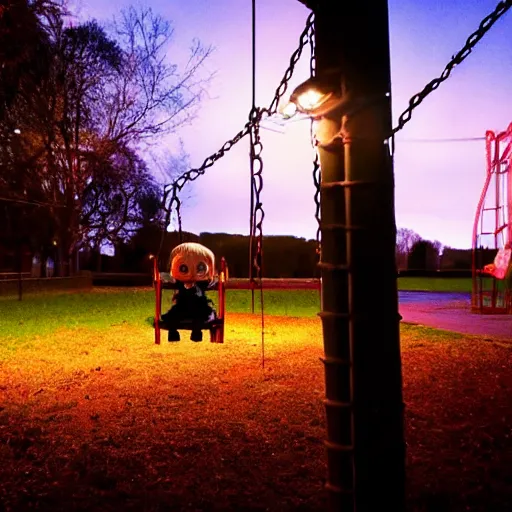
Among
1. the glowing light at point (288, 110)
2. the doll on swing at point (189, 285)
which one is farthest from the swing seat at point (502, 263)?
the glowing light at point (288, 110)

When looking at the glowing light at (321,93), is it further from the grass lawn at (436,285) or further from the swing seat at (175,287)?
the grass lawn at (436,285)

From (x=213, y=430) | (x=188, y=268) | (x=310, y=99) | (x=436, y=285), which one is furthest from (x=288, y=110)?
(x=436, y=285)

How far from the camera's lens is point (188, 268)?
26.1 feet

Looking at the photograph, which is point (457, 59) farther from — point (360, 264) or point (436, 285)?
point (436, 285)

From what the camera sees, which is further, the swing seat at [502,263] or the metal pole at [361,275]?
the swing seat at [502,263]

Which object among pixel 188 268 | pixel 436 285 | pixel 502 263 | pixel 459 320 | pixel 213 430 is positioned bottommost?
pixel 213 430

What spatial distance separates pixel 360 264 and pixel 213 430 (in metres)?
3.18

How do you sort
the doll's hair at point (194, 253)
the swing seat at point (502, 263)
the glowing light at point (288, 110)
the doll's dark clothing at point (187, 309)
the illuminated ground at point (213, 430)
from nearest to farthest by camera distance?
the glowing light at point (288, 110), the illuminated ground at point (213, 430), the doll's dark clothing at point (187, 309), the doll's hair at point (194, 253), the swing seat at point (502, 263)

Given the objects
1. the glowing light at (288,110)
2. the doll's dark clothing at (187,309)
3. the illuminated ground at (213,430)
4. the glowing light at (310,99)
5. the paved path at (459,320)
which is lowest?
the illuminated ground at (213,430)

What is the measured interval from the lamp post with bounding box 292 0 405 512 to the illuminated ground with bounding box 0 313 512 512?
1.21 metres

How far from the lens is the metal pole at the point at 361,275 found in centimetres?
261

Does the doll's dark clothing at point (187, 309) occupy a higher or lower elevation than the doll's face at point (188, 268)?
lower

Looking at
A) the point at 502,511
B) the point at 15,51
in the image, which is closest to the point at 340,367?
the point at 502,511

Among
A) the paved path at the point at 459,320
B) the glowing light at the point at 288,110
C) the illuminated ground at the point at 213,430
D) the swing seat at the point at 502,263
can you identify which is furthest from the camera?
the swing seat at the point at 502,263
